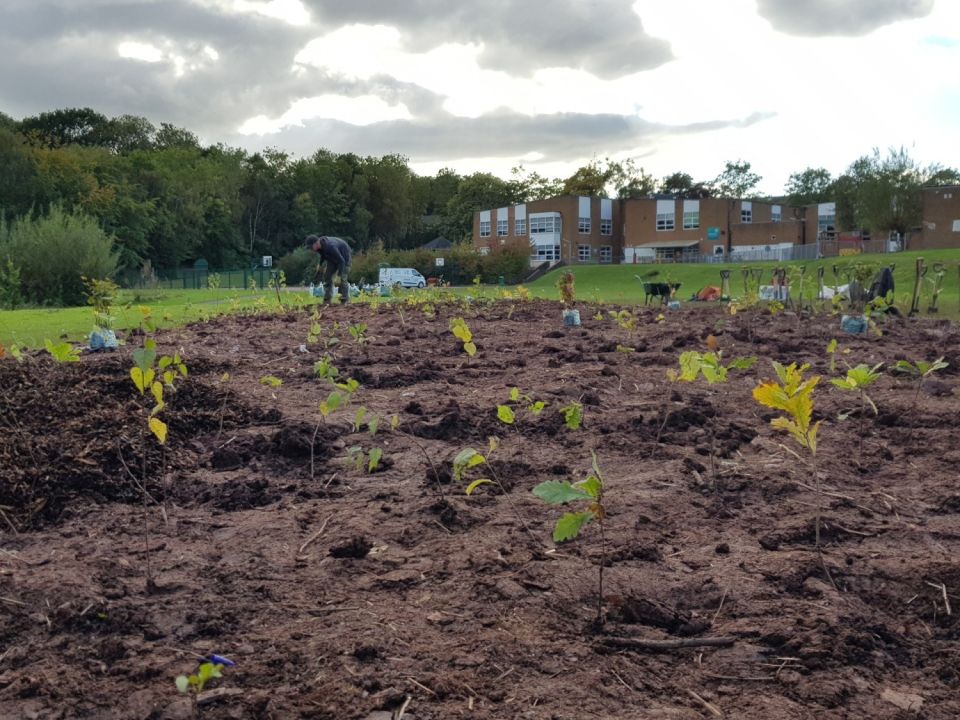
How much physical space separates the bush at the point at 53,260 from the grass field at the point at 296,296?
1.81 meters

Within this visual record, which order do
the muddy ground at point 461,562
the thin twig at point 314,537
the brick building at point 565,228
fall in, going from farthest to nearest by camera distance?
the brick building at point 565,228 < the thin twig at point 314,537 < the muddy ground at point 461,562

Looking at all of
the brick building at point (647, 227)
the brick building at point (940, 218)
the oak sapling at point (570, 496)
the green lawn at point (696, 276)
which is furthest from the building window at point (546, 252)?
the oak sapling at point (570, 496)

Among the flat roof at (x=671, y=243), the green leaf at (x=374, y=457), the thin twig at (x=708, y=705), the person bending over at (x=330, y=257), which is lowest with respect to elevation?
the thin twig at (x=708, y=705)

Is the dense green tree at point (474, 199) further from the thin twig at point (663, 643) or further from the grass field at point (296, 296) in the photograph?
the thin twig at point (663, 643)

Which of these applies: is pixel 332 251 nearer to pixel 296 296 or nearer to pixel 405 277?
pixel 296 296

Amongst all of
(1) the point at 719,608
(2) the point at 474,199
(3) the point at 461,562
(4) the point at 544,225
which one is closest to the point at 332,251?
(3) the point at 461,562

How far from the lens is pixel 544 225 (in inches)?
2430

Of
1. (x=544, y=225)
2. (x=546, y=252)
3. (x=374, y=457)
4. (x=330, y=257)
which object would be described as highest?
(x=544, y=225)

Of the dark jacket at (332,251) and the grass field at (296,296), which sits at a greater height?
the dark jacket at (332,251)

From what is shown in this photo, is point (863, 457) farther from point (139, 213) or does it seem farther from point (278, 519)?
point (139, 213)

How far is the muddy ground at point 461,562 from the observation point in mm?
1821

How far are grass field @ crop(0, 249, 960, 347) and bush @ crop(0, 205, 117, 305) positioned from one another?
→ 181 centimetres

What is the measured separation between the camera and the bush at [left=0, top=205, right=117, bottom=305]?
77.9 feet

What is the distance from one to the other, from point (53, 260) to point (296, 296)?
13739 mm
